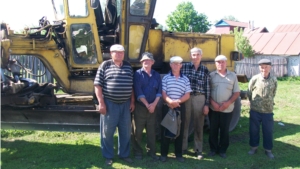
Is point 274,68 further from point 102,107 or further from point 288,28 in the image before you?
point 102,107

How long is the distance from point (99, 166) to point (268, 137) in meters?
2.88

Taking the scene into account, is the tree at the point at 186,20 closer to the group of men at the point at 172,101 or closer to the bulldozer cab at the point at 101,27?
the bulldozer cab at the point at 101,27

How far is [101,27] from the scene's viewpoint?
6.35 m

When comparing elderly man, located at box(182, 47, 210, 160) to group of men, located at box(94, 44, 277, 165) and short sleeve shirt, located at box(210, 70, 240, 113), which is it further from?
short sleeve shirt, located at box(210, 70, 240, 113)

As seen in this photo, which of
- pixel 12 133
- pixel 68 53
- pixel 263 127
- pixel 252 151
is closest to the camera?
pixel 263 127

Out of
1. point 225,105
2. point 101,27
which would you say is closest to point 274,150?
point 225,105

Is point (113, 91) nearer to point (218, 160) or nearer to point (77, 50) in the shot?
point (77, 50)

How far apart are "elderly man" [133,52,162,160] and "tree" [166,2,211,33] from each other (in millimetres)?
38037

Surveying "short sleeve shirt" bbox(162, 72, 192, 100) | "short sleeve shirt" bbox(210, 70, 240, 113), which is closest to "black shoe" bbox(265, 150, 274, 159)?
"short sleeve shirt" bbox(210, 70, 240, 113)

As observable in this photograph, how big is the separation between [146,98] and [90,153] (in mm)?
1452

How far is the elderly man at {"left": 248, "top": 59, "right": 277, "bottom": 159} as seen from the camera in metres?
5.46

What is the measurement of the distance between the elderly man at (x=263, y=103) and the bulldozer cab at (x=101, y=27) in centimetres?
214

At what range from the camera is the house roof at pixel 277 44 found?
22.5 metres

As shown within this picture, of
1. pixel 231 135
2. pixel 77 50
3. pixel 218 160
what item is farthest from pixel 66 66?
pixel 231 135
